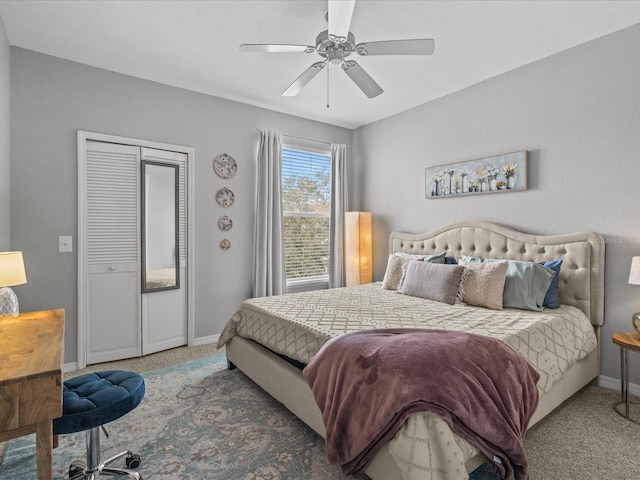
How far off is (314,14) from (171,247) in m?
2.53

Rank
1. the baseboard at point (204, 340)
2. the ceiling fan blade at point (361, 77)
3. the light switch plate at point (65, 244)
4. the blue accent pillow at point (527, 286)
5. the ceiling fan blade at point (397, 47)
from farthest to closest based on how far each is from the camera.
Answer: the baseboard at point (204, 340), the light switch plate at point (65, 244), the blue accent pillow at point (527, 286), the ceiling fan blade at point (361, 77), the ceiling fan blade at point (397, 47)

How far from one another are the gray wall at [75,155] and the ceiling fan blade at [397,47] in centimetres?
217

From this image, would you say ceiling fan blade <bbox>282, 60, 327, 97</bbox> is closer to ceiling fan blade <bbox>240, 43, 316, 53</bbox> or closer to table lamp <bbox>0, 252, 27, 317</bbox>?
ceiling fan blade <bbox>240, 43, 316, 53</bbox>

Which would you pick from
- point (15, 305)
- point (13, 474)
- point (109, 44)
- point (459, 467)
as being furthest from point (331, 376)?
point (109, 44)

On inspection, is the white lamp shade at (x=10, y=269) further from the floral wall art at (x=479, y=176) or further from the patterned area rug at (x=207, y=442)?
the floral wall art at (x=479, y=176)

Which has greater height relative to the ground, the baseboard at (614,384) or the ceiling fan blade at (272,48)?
the ceiling fan blade at (272,48)

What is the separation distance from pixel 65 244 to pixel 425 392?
3175 millimetres

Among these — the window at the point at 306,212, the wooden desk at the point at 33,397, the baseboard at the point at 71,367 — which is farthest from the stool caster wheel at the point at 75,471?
the window at the point at 306,212

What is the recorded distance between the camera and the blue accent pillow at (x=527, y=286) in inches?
105

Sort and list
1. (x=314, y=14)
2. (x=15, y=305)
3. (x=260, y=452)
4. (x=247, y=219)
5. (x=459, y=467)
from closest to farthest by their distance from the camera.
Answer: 1. (x=459, y=467)
2. (x=260, y=452)
3. (x=15, y=305)
4. (x=314, y=14)
5. (x=247, y=219)

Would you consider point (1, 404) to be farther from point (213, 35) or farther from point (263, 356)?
point (213, 35)

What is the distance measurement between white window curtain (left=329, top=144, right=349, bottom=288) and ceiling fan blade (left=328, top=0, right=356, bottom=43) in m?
2.62

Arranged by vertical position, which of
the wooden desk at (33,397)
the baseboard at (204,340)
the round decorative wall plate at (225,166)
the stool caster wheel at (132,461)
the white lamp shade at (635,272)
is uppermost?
the round decorative wall plate at (225,166)

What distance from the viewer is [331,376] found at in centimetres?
174
